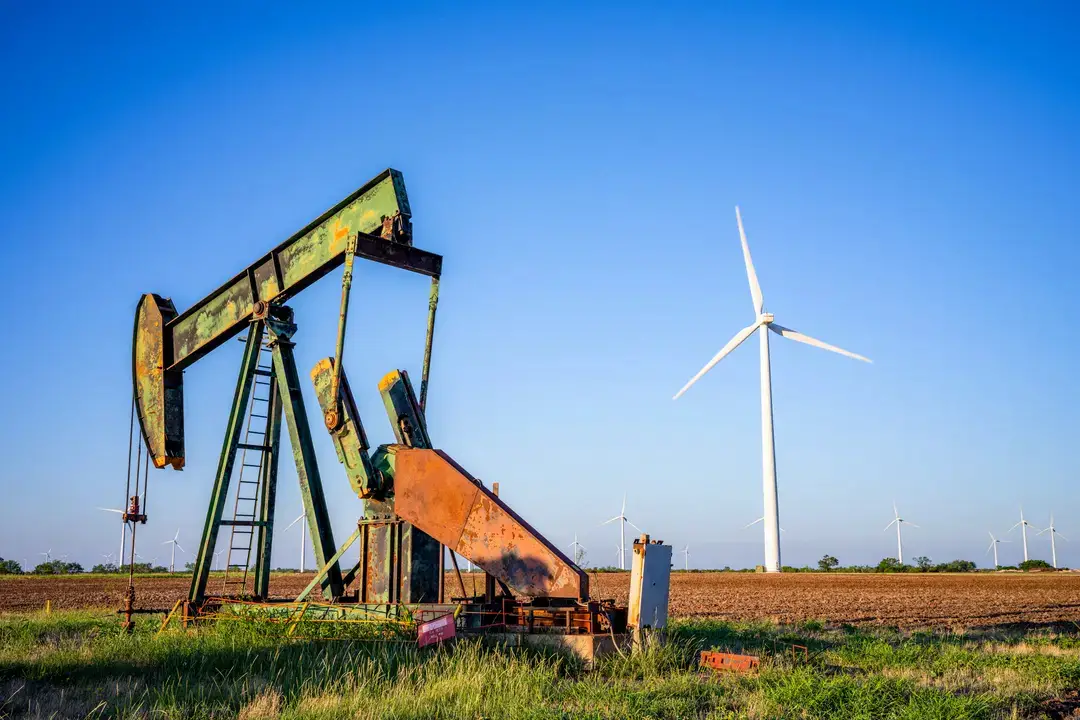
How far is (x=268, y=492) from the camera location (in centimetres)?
1163

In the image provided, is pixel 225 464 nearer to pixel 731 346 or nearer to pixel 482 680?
pixel 482 680

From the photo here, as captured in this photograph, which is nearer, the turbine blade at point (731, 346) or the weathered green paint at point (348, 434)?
the weathered green paint at point (348, 434)

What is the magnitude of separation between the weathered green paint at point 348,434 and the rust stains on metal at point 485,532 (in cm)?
74

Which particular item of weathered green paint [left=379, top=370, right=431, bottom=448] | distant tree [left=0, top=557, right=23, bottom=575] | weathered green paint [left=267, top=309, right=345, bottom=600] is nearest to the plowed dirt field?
weathered green paint [left=267, top=309, right=345, bottom=600]

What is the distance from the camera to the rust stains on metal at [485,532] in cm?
867

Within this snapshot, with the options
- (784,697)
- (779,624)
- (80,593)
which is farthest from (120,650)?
(80,593)

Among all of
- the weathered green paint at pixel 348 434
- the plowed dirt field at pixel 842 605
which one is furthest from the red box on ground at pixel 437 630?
the plowed dirt field at pixel 842 605

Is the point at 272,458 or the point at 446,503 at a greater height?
the point at 272,458

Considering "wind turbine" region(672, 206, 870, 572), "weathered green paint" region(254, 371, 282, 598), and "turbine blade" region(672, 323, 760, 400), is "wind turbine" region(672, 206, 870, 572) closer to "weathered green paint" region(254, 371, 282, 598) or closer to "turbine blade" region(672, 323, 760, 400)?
"turbine blade" region(672, 323, 760, 400)

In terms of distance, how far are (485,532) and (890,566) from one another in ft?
202

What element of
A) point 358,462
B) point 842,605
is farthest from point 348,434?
point 842,605

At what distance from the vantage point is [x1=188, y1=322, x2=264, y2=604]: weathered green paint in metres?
11.1

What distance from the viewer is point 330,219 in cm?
1076

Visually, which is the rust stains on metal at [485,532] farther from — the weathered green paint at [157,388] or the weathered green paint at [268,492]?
the weathered green paint at [157,388]
